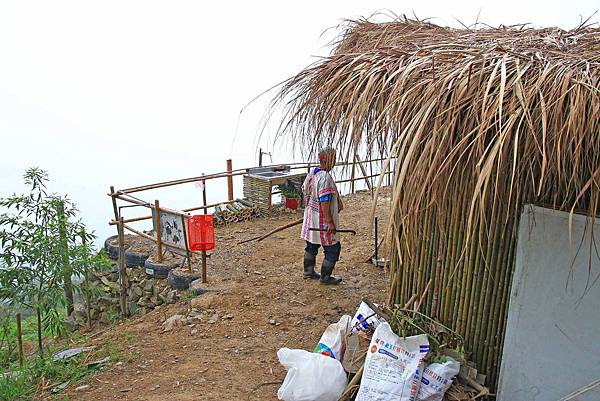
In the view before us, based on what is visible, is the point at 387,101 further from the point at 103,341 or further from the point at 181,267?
the point at 181,267

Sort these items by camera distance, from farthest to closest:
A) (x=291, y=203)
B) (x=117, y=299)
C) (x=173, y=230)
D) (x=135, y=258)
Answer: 1. (x=291, y=203)
2. (x=135, y=258)
3. (x=117, y=299)
4. (x=173, y=230)

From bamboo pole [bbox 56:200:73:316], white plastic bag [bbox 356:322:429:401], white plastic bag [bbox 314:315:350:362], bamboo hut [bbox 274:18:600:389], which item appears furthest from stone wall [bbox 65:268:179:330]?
bamboo hut [bbox 274:18:600:389]

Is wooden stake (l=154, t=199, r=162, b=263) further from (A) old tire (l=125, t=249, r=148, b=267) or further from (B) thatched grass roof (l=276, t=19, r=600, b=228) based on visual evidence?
(B) thatched grass roof (l=276, t=19, r=600, b=228)

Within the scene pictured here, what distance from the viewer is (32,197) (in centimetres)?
542

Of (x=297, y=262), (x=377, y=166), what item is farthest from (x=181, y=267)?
(x=377, y=166)

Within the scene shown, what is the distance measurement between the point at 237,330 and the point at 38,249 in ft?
6.47

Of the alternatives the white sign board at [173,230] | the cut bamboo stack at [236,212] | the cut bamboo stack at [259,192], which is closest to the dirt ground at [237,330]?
the white sign board at [173,230]

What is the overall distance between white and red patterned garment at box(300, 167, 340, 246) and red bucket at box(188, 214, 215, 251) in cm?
110

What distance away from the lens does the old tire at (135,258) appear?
7.61 metres

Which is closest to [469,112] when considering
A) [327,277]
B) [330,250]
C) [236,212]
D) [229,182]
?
[330,250]

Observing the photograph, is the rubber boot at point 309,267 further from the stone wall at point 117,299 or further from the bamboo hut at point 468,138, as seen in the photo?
the bamboo hut at point 468,138

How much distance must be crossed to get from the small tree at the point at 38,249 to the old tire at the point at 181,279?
1.26 meters

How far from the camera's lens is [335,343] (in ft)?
12.8

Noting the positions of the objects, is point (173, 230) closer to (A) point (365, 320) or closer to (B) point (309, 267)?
(B) point (309, 267)
